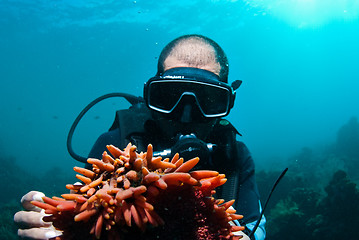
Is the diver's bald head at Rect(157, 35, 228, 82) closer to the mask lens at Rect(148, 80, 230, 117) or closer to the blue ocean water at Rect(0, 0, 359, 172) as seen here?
the mask lens at Rect(148, 80, 230, 117)

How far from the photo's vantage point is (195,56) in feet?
10.1

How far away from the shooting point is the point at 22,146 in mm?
75688

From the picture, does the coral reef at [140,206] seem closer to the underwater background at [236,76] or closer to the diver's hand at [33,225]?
the diver's hand at [33,225]

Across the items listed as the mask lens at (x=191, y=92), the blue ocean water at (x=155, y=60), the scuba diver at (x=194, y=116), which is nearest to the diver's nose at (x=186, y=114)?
the scuba diver at (x=194, y=116)

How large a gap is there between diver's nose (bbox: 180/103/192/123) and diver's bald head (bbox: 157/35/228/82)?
0.61m

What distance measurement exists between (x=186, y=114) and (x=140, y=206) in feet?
6.58

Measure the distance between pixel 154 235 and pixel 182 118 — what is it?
6.61 feet

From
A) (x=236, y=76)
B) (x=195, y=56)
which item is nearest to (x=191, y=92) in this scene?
(x=195, y=56)

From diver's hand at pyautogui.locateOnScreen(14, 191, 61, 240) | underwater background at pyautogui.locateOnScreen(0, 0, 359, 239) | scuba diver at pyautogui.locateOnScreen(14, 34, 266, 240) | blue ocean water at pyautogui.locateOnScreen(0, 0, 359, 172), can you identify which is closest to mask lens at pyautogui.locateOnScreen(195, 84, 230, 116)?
scuba diver at pyautogui.locateOnScreen(14, 34, 266, 240)

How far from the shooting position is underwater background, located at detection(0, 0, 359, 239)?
12.4 metres

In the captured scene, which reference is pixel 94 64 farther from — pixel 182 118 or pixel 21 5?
pixel 182 118

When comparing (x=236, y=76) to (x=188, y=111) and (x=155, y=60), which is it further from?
(x=188, y=111)

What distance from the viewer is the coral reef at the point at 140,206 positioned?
865 millimetres

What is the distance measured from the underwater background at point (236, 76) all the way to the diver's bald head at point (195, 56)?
7.74 meters
